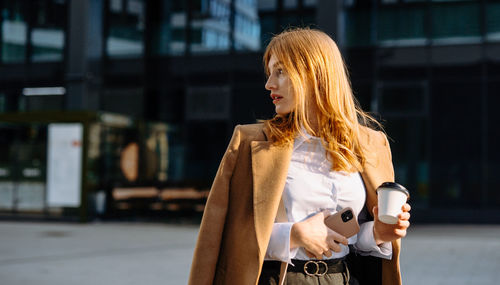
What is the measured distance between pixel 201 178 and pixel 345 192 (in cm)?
1329

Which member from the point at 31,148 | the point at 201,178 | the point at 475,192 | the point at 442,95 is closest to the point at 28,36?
the point at 31,148

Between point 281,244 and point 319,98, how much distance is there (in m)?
0.48

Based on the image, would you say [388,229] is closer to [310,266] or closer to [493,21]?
[310,266]

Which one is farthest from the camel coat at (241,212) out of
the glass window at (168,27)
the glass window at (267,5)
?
the glass window at (168,27)

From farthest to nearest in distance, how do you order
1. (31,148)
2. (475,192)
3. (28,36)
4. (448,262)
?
(28,36)
(31,148)
(475,192)
(448,262)

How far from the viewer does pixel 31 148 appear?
1504 centimetres

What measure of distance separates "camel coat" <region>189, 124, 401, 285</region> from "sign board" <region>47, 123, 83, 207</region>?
1287 centimetres

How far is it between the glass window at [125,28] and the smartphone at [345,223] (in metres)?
14.6

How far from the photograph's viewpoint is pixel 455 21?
14.2 metres

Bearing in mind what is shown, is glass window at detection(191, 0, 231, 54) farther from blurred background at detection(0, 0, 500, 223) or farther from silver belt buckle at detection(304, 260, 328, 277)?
silver belt buckle at detection(304, 260, 328, 277)

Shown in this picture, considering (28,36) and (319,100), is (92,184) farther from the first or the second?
(319,100)

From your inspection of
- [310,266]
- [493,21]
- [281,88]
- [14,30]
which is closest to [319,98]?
[281,88]

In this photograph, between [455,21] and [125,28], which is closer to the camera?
[455,21]

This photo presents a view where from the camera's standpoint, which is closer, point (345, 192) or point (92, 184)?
point (345, 192)
